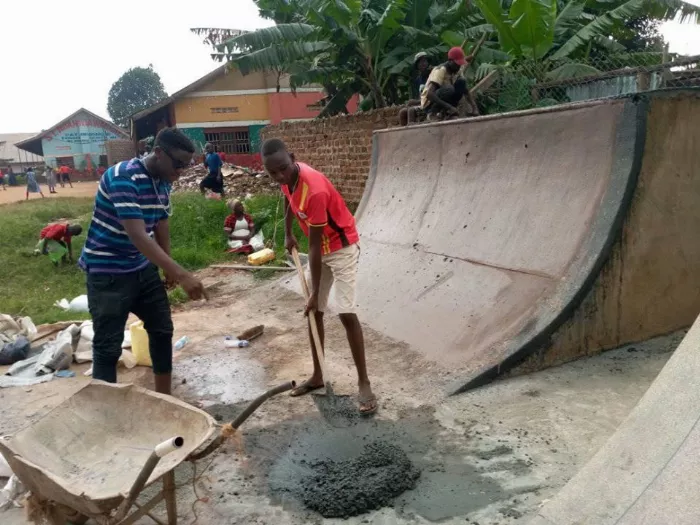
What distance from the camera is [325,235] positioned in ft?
12.2

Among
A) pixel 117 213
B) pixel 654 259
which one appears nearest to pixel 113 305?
pixel 117 213

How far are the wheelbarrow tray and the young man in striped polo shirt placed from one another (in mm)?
→ 532

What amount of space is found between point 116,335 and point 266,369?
1685 mm

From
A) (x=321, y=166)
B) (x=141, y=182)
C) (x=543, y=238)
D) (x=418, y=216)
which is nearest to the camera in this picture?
(x=141, y=182)

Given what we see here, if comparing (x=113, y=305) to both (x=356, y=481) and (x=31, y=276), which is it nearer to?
(x=356, y=481)

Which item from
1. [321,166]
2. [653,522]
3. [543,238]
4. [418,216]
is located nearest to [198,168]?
[321,166]

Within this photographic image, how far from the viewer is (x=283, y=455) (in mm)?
3287

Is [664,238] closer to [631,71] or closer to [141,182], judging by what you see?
[631,71]

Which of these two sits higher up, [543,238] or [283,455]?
[543,238]

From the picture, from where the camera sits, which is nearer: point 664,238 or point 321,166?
point 664,238

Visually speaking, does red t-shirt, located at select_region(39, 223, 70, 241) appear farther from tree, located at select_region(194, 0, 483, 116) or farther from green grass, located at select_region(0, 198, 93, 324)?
tree, located at select_region(194, 0, 483, 116)

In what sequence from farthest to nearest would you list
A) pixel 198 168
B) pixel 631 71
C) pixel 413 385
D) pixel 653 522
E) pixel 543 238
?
pixel 198 168 < pixel 631 71 < pixel 543 238 < pixel 413 385 < pixel 653 522

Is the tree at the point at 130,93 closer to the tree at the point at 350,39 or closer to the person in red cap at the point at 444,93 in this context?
the tree at the point at 350,39

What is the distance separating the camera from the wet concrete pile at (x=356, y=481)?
8.96 feet
